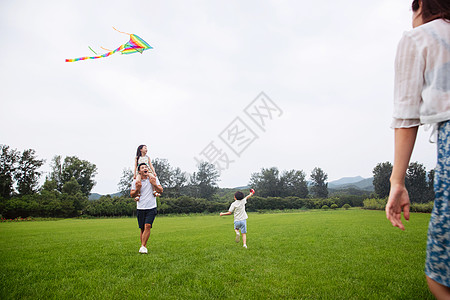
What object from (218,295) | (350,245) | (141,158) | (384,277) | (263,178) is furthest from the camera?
(263,178)

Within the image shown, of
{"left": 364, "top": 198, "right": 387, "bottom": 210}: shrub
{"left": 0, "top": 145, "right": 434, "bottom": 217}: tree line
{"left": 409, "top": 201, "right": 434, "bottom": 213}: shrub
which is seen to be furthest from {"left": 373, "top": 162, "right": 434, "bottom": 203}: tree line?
{"left": 409, "top": 201, "right": 434, "bottom": 213}: shrub

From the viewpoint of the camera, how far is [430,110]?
1206 millimetres

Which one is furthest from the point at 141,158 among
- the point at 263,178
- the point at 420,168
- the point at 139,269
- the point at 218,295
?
the point at 263,178

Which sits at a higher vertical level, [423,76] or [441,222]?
[423,76]

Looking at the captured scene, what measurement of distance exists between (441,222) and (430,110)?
538mm

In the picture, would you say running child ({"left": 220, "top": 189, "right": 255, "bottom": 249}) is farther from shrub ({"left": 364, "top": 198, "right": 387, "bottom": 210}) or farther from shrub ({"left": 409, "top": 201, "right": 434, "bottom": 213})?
shrub ({"left": 364, "top": 198, "right": 387, "bottom": 210})

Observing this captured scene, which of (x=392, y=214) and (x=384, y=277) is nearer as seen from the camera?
(x=392, y=214)

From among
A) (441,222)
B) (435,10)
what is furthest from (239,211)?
(435,10)

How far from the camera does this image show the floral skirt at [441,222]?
1.08 m

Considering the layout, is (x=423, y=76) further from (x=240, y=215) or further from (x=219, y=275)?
(x=240, y=215)

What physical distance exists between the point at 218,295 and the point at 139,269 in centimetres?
202

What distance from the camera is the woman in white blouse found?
1107 millimetres

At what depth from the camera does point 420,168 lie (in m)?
58.8

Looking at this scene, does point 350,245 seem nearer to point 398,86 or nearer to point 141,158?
point 141,158
